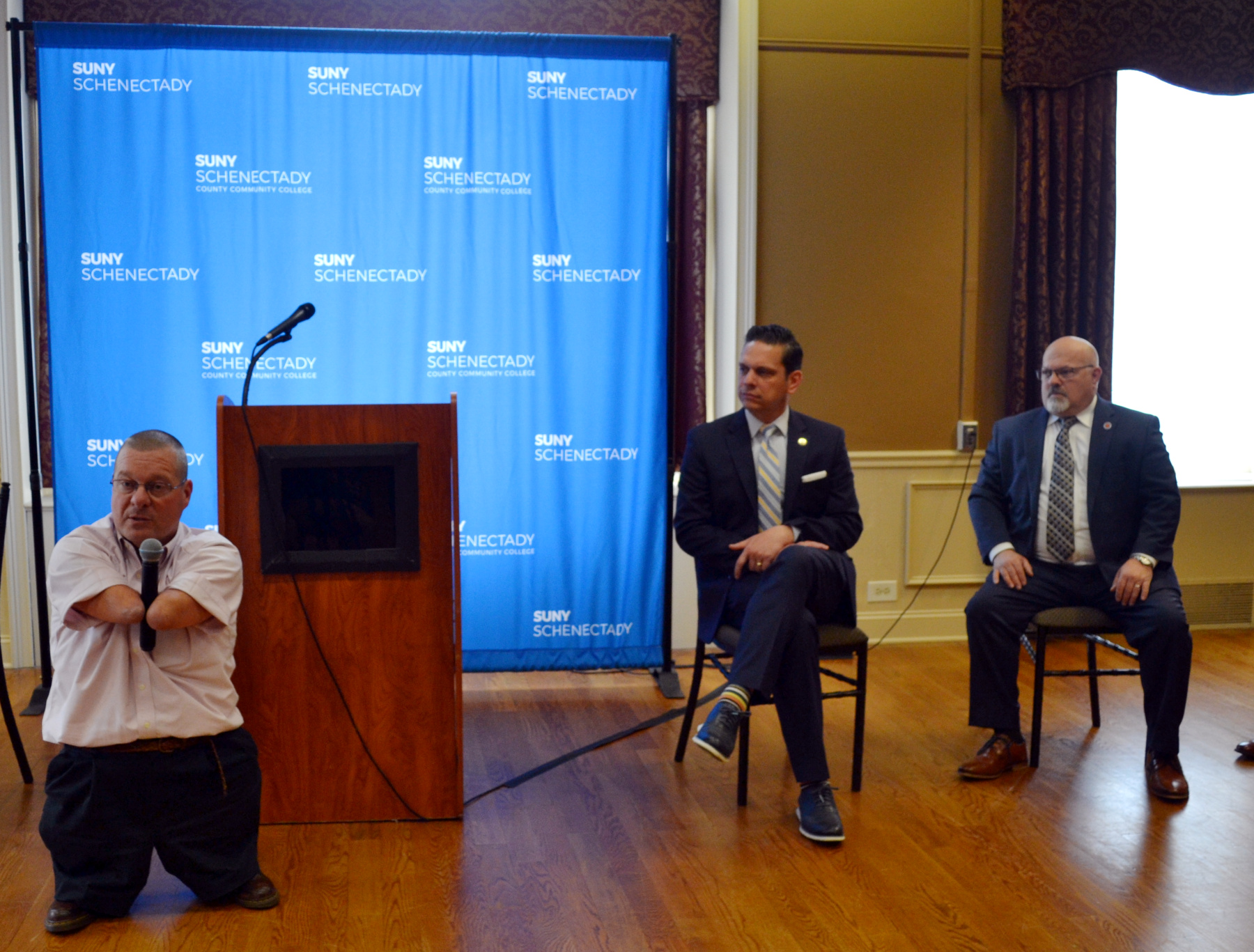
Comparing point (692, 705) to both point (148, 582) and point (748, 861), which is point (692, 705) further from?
point (148, 582)

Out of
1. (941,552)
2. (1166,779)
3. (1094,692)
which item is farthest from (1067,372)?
(941,552)

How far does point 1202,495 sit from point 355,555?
159 inches

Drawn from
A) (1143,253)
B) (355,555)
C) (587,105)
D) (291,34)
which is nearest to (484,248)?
(587,105)

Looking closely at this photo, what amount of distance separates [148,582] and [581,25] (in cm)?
329

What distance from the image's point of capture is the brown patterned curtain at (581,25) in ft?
14.1

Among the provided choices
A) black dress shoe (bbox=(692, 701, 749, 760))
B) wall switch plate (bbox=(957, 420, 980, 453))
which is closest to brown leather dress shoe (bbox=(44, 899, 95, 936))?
black dress shoe (bbox=(692, 701, 749, 760))

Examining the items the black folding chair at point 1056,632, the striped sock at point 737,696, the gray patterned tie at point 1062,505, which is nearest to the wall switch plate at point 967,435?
the gray patterned tie at point 1062,505

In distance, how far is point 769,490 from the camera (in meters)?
3.14

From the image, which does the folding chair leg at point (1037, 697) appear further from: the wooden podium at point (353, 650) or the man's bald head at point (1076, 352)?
the wooden podium at point (353, 650)

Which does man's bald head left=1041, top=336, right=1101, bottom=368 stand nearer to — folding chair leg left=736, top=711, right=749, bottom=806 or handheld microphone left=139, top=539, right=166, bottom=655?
folding chair leg left=736, top=711, right=749, bottom=806

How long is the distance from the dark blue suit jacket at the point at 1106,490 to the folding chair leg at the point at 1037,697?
30 cm

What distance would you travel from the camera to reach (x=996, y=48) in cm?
466

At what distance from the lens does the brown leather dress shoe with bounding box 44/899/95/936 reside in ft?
7.27

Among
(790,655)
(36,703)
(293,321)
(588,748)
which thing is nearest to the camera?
(293,321)
